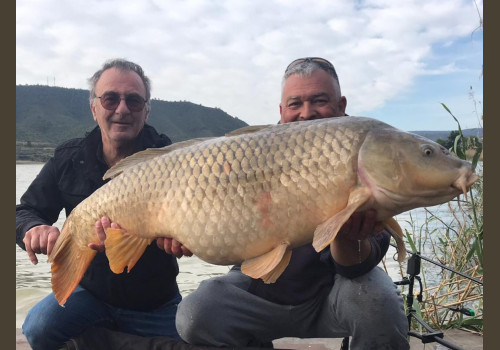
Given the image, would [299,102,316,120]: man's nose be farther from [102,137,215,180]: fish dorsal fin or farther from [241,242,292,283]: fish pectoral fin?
[241,242,292,283]: fish pectoral fin

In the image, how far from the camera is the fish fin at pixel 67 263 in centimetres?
169

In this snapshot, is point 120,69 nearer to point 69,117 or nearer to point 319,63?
point 319,63

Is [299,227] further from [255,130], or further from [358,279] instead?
[358,279]

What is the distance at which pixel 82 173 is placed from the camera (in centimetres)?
215

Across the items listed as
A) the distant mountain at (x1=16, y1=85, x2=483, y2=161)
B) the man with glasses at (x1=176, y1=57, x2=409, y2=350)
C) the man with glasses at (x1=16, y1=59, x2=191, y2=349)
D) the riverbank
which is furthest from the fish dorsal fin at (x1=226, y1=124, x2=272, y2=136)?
the distant mountain at (x1=16, y1=85, x2=483, y2=161)

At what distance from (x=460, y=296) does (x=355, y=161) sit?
196cm

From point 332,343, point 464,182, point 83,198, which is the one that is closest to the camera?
point 464,182

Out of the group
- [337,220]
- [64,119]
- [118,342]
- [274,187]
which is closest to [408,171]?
[337,220]

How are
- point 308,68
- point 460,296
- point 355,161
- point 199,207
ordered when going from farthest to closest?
point 460,296 → point 308,68 → point 199,207 → point 355,161

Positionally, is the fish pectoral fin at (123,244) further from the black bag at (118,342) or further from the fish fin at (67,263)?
the black bag at (118,342)

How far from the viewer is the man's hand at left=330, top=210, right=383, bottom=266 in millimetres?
1324

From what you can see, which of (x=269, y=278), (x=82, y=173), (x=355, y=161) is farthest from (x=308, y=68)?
(x=82, y=173)

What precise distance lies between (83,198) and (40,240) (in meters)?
0.38

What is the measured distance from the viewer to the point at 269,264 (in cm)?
130
